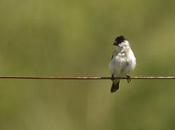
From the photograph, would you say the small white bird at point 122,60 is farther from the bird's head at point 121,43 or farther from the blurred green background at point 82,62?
the blurred green background at point 82,62

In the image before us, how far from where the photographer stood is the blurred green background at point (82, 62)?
2500 centimetres

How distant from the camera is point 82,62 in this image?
27.4 meters

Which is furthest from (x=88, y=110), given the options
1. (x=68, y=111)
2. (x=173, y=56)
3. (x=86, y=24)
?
(x=86, y=24)

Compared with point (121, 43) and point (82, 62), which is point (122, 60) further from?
point (82, 62)

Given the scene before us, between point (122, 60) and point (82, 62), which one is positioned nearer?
point (122, 60)

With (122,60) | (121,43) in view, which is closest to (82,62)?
(121,43)

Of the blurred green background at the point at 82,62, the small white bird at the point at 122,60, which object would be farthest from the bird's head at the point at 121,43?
the blurred green background at the point at 82,62

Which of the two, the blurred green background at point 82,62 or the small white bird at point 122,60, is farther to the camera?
the blurred green background at point 82,62

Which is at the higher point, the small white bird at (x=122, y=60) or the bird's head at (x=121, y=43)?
the bird's head at (x=121, y=43)

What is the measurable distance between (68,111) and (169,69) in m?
2.19

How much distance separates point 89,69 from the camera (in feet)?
87.2

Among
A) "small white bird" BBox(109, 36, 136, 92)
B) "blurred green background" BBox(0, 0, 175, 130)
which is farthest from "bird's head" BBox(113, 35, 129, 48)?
"blurred green background" BBox(0, 0, 175, 130)

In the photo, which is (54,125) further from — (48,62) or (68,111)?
(48,62)

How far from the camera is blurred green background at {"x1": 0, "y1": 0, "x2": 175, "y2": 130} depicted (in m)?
25.0
